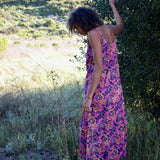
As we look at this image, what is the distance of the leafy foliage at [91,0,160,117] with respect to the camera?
276cm

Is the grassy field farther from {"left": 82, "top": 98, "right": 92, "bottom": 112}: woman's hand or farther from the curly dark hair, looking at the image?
the curly dark hair

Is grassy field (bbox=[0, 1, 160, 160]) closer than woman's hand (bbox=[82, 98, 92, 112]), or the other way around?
woman's hand (bbox=[82, 98, 92, 112])

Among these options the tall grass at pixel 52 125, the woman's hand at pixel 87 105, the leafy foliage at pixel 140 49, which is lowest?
the tall grass at pixel 52 125

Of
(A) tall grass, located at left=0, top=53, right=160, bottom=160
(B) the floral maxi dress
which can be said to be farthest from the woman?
(A) tall grass, located at left=0, top=53, right=160, bottom=160

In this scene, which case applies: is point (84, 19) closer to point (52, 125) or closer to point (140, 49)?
point (140, 49)

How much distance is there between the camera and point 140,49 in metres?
3.02

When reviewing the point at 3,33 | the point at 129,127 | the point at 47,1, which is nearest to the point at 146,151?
the point at 129,127

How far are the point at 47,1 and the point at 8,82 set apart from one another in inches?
1311

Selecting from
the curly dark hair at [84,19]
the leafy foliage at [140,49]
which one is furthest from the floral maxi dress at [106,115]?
the leafy foliage at [140,49]

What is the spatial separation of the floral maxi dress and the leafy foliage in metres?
0.64

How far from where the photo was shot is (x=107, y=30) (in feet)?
7.58

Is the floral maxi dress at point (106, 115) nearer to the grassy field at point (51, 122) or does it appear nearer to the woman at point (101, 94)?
the woman at point (101, 94)

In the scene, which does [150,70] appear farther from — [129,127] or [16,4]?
[16,4]

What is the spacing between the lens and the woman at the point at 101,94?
86.7 inches
